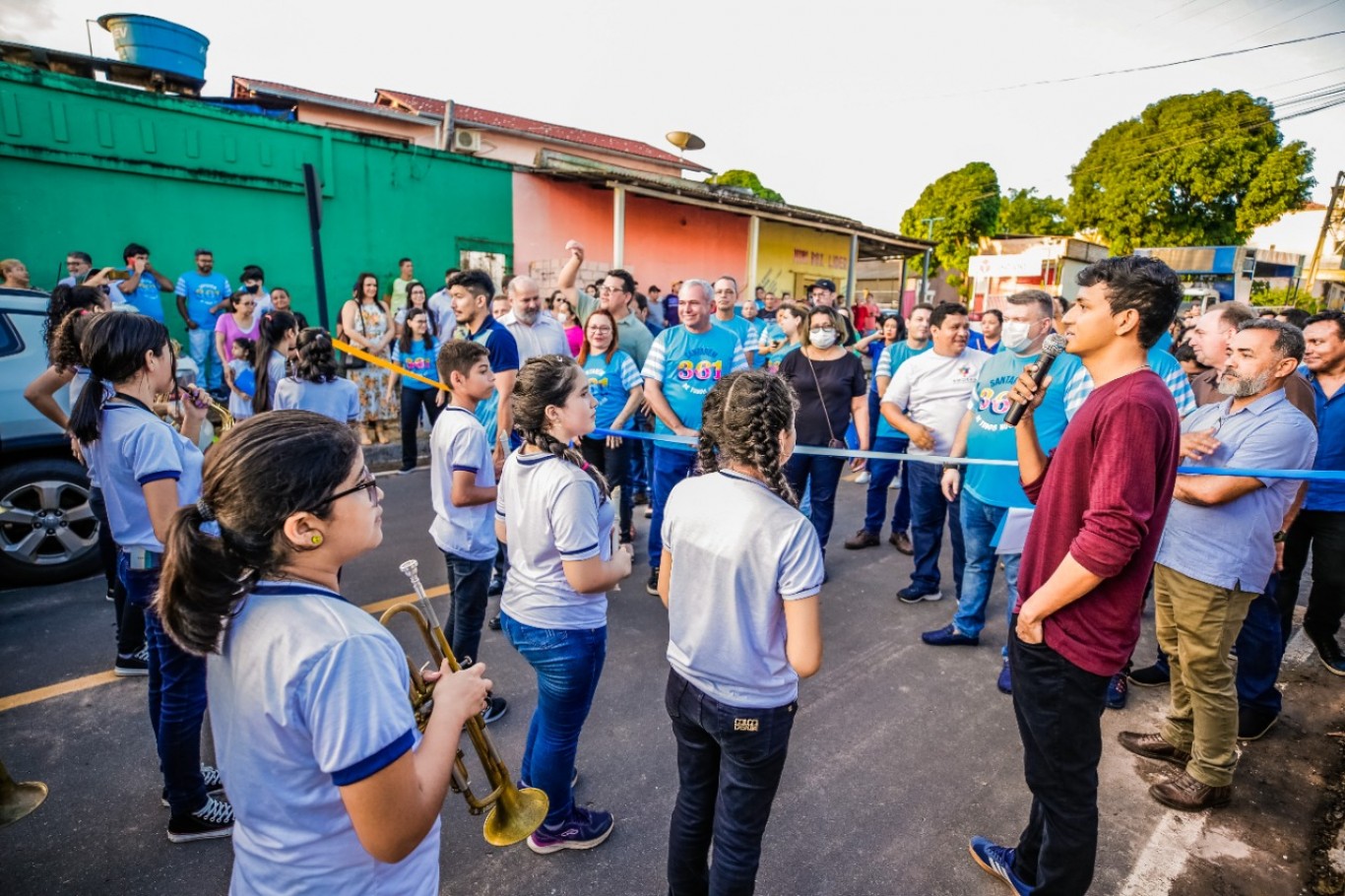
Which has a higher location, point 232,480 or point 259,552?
point 232,480

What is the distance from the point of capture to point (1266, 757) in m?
3.46

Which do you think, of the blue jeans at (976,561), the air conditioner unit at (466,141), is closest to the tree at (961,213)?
the air conditioner unit at (466,141)

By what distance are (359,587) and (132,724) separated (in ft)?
5.69

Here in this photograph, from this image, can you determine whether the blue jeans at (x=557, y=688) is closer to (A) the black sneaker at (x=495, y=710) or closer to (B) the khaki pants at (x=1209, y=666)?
(A) the black sneaker at (x=495, y=710)

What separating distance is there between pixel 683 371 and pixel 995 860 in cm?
351

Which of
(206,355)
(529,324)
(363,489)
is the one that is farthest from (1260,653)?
(206,355)

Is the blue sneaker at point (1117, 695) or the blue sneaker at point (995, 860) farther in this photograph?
the blue sneaker at point (1117, 695)

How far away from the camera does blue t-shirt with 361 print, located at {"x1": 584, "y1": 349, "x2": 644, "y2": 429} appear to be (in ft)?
19.2

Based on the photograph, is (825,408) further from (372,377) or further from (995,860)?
(372,377)

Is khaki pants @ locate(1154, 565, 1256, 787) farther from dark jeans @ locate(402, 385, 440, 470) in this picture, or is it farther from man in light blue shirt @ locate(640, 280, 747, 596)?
dark jeans @ locate(402, 385, 440, 470)

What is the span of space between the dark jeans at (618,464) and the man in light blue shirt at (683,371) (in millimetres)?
824

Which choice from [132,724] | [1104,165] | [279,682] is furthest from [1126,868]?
[1104,165]

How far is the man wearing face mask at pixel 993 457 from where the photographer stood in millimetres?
4090

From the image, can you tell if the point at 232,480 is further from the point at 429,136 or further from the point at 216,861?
the point at 429,136
